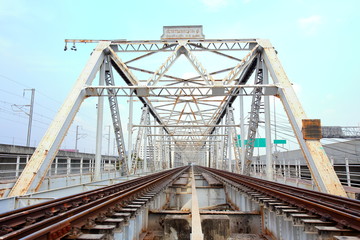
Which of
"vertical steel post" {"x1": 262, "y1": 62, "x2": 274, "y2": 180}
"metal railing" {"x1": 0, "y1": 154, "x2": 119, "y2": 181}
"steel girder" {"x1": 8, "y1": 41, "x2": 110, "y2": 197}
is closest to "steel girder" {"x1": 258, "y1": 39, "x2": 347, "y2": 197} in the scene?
"vertical steel post" {"x1": 262, "y1": 62, "x2": 274, "y2": 180}

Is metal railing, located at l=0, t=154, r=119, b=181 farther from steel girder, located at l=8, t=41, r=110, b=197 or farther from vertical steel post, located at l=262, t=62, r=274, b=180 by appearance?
vertical steel post, located at l=262, t=62, r=274, b=180

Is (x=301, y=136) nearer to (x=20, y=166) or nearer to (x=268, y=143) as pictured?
(x=268, y=143)

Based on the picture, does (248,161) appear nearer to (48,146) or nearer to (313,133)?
(313,133)

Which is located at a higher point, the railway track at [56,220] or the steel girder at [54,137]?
the steel girder at [54,137]

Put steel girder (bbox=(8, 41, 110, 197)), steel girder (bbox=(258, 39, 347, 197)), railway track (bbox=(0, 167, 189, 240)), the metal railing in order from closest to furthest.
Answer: railway track (bbox=(0, 167, 189, 240)) → steel girder (bbox=(258, 39, 347, 197)) → steel girder (bbox=(8, 41, 110, 197)) → the metal railing

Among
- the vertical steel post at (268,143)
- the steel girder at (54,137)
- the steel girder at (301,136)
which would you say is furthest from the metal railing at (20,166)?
the steel girder at (301,136)

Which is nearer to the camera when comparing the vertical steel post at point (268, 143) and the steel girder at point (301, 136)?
the steel girder at point (301, 136)

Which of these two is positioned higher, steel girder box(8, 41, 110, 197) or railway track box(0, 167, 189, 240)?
steel girder box(8, 41, 110, 197)

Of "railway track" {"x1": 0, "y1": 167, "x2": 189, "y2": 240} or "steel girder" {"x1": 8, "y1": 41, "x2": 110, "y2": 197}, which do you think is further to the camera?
"steel girder" {"x1": 8, "y1": 41, "x2": 110, "y2": 197}

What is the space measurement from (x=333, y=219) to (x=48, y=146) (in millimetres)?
11688

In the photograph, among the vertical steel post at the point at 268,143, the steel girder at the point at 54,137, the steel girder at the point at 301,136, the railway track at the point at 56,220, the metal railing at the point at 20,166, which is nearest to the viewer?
the railway track at the point at 56,220

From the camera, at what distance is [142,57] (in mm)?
20000

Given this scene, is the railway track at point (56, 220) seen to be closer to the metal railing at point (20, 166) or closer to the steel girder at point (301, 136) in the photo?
the metal railing at point (20, 166)

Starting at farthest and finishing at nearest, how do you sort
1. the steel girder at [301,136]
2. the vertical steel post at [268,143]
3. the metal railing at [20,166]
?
the vertical steel post at [268,143] → the metal railing at [20,166] → the steel girder at [301,136]
